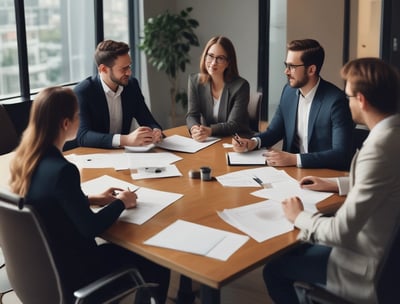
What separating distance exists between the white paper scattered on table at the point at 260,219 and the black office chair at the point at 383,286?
22 cm

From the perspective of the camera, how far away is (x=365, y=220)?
2158 mm

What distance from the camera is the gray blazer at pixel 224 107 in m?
3.89

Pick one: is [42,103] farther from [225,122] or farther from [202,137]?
[225,122]

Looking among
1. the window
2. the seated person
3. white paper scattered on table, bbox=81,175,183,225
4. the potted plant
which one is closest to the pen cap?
white paper scattered on table, bbox=81,175,183,225

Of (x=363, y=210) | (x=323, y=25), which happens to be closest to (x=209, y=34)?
(x=323, y=25)

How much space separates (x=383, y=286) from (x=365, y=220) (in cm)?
23

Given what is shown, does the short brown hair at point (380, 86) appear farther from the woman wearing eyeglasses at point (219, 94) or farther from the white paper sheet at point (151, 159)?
the woman wearing eyeglasses at point (219, 94)

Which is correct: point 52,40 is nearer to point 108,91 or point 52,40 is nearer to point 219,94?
point 108,91

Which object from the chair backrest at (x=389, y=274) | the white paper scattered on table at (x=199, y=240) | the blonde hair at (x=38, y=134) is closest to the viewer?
the chair backrest at (x=389, y=274)

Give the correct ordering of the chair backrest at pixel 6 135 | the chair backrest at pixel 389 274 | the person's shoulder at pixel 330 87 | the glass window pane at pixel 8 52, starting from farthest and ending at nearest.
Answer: the glass window pane at pixel 8 52 < the chair backrest at pixel 6 135 < the person's shoulder at pixel 330 87 < the chair backrest at pixel 389 274

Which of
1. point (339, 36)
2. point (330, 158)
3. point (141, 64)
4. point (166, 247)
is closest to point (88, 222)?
point (166, 247)

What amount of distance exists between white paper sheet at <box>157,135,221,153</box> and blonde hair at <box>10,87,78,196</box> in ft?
4.19

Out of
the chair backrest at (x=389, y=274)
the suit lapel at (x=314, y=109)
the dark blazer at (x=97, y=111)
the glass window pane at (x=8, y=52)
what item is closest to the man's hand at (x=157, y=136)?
the dark blazer at (x=97, y=111)

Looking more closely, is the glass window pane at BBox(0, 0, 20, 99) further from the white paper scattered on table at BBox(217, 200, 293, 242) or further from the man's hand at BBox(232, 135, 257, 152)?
the white paper scattered on table at BBox(217, 200, 293, 242)
